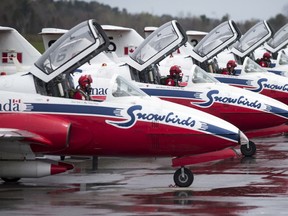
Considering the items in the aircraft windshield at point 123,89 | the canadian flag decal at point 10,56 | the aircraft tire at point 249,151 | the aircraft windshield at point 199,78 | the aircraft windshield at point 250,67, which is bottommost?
the aircraft tire at point 249,151

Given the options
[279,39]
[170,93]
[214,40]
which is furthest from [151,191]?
[279,39]

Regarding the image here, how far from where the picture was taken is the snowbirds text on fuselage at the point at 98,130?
15273mm

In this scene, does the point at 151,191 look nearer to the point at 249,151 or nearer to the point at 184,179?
the point at 184,179

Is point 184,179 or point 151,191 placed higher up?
point 184,179

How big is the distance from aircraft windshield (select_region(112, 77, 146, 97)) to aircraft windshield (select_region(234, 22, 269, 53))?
37.3 feet

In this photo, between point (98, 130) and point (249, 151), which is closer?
point (98, 130)

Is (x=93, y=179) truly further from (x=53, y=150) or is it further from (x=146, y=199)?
(x=146, y=199)

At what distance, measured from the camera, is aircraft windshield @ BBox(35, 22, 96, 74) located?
16.0 m

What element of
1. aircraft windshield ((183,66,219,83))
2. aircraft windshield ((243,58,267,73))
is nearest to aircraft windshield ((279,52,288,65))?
aircraft windshield ((243,58,267,73))

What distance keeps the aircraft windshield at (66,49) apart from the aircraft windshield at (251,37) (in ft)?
38.0

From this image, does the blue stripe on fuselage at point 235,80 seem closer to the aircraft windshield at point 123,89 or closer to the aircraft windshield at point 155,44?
the aircraft windshield at point 155,44

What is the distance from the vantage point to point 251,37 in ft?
90.8

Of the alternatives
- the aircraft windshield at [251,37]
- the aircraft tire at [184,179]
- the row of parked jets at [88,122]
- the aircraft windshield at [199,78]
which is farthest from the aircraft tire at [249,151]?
the aircraft windshield at [251,37]

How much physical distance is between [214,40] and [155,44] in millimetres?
4538
